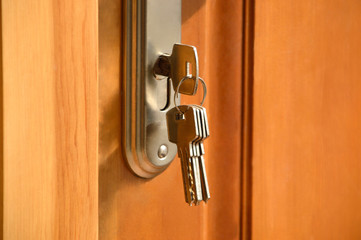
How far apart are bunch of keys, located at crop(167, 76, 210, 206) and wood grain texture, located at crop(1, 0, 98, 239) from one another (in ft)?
0.32

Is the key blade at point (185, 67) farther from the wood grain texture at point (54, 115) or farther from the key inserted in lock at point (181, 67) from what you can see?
the wood grain texture at point (54, 115)

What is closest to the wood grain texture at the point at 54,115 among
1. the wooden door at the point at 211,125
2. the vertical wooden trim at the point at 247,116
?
the wooden door at the point at 211,125

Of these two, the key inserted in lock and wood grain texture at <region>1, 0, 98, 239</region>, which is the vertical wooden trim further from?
wood grain texture at <region>1, 0, 98, 239</region>

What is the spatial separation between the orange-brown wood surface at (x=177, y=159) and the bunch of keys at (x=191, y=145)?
0.19ft

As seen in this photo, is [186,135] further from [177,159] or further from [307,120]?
[307,120]

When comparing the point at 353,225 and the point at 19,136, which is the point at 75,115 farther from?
the point at 353,225

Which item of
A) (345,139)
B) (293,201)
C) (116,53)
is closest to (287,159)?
(293,201)

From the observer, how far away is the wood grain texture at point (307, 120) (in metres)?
0.48

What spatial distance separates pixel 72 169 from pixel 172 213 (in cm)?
18

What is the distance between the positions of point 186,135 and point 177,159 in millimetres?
74

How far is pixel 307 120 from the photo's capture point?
540mm

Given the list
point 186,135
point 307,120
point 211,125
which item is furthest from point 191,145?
point 307,120

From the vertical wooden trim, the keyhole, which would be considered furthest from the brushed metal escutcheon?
the vertical wooden trim

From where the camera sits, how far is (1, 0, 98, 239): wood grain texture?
24cm
